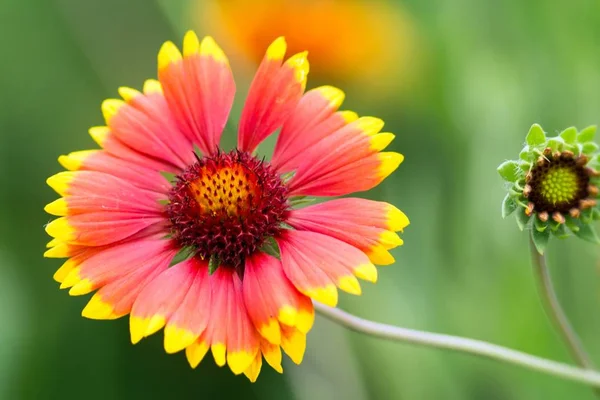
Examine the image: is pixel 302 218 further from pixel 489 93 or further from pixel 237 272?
pixel 489 93

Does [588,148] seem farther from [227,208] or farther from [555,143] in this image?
[227,208]

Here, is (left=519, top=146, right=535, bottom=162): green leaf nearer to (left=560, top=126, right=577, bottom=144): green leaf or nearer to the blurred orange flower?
(left=560, top=126, right=577, bottom=144): green leaf

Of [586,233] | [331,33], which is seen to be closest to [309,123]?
[586,233]

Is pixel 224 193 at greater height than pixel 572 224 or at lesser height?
greater

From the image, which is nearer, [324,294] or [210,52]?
[324,294]

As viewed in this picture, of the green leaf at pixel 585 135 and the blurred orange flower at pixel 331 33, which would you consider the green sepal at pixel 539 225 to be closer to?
the green leaf at pixel 585 135
